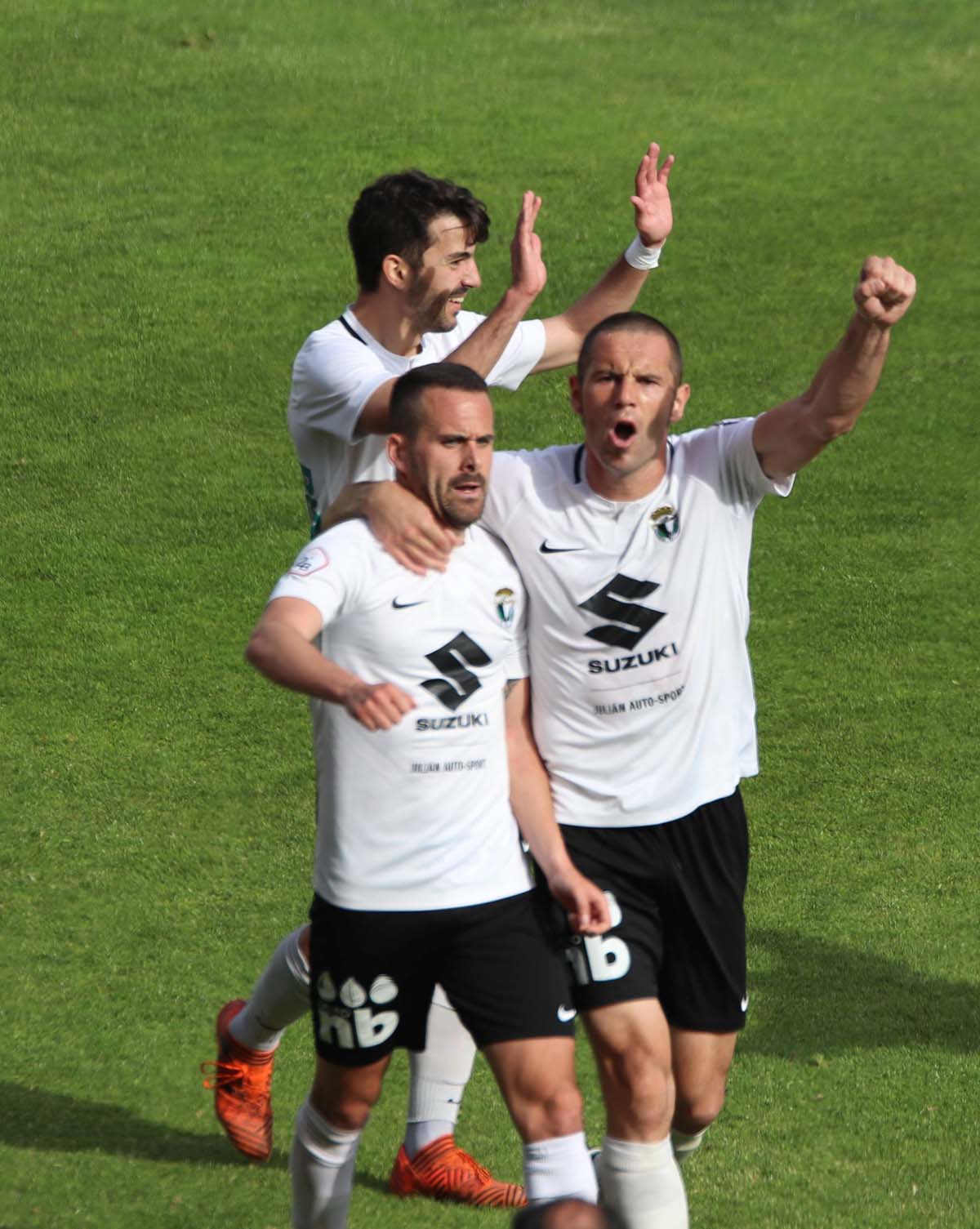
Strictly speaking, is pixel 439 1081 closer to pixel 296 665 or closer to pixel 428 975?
pixel 428 975

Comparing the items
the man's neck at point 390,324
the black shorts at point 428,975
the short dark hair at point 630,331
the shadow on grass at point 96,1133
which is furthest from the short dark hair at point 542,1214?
the man's neck at point 390,324

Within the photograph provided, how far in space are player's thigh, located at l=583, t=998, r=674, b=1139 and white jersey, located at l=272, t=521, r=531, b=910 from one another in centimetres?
42

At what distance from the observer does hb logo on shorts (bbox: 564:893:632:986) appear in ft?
13.1

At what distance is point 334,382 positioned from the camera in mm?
4488

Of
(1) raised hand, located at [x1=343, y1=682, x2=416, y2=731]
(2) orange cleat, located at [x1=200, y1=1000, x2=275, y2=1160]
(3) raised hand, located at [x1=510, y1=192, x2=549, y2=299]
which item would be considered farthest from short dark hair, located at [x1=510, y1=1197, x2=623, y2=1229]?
(3) raised hand, located at [x1=510, y1=192, x2=549, y2=299]

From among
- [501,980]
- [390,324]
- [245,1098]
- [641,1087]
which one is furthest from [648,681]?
[245,1098]

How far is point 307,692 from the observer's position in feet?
11.2

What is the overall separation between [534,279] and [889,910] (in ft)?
10.7

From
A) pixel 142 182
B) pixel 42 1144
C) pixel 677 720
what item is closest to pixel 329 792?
pixel 677 720

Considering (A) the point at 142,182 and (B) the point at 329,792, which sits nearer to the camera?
(B) the point at 329,792

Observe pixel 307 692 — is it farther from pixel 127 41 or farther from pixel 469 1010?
pixel 127 41

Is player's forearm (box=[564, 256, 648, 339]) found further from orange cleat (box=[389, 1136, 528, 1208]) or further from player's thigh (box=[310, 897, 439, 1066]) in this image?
orange cleat (box=[389, 1136, 528, 1208])

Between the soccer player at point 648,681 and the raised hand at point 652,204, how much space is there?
0.81 m

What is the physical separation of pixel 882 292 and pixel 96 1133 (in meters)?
3.25
